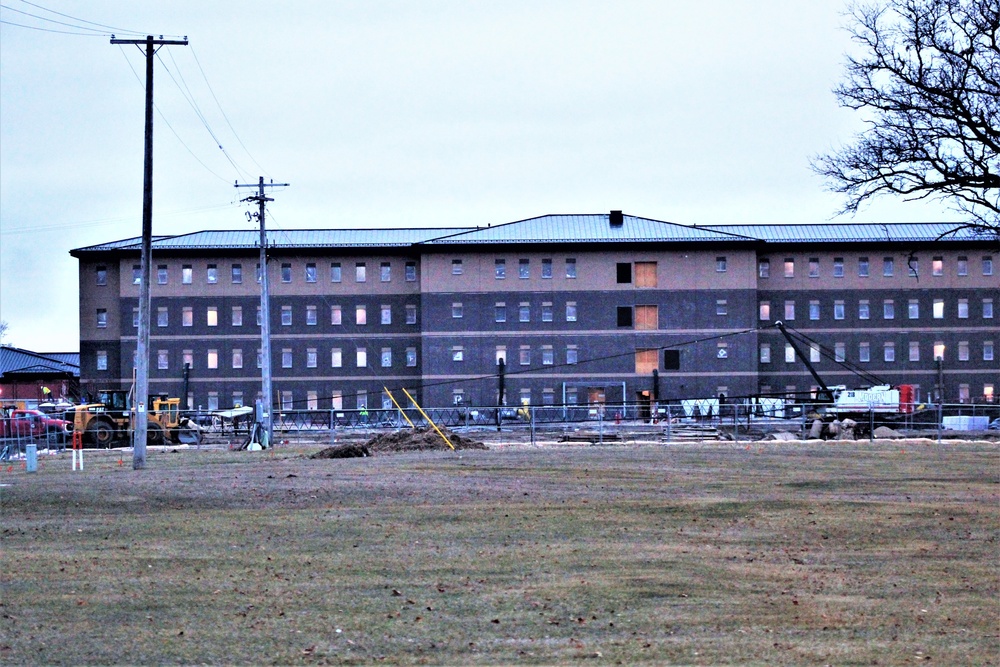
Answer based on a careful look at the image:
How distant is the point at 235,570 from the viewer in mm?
15859

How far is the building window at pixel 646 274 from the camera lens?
96562 millimetres

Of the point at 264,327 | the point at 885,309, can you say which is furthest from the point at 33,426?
the point at 885,309

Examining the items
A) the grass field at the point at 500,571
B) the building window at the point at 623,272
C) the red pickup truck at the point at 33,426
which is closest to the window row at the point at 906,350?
the building window at the point at 623,272

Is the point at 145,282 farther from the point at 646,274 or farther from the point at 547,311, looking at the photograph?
the point at 646,274

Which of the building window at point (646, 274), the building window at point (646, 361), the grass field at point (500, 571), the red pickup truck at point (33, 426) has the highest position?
the building window at point (646, 274)

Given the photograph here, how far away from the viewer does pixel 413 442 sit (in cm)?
4725

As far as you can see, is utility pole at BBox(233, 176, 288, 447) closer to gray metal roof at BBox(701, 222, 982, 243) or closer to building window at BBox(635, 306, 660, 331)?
building window at BBox(635, 306, 660, 331)

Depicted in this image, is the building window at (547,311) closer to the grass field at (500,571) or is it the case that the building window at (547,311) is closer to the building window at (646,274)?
the building window at (646,274)

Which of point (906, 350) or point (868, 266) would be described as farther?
point (868, 266)

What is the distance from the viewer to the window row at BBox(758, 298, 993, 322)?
99.3 meters

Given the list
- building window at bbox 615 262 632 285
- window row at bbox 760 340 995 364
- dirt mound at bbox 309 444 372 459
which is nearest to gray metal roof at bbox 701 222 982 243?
building window at bbox 615 262 632 285

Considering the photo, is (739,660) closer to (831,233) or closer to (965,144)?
(965,144)

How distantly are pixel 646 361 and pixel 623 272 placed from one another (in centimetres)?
693

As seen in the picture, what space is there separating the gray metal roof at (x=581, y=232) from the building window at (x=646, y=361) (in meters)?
8.36
